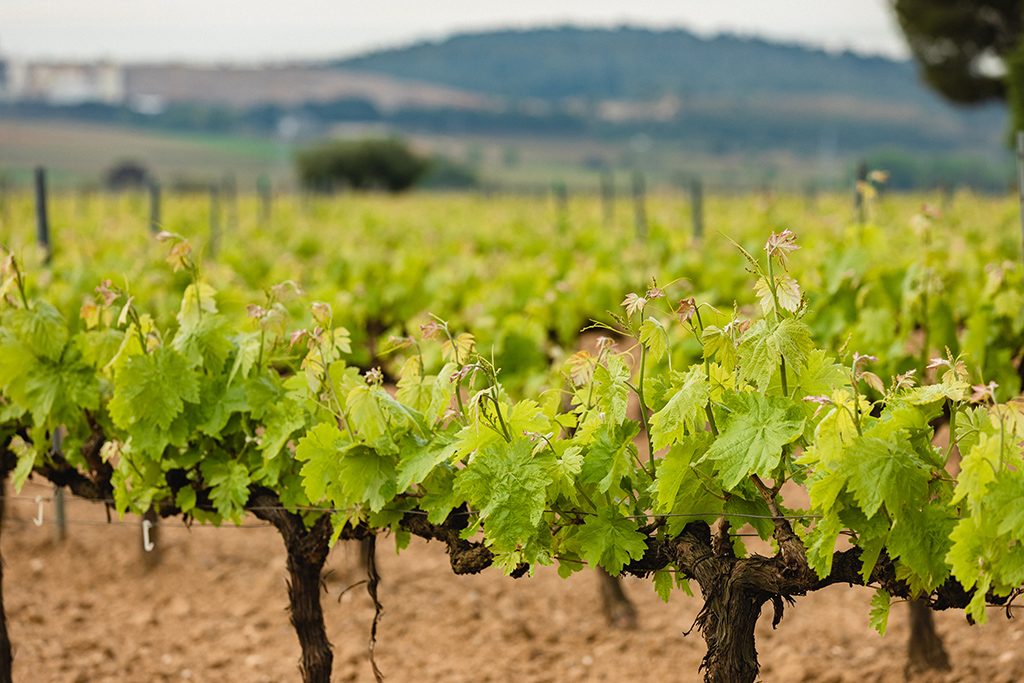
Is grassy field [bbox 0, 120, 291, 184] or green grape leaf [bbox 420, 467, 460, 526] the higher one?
green grape leaf [bbox 420, 467, 460, 526]

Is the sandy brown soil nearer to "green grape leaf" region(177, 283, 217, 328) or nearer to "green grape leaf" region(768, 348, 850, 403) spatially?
"green grape leaf" region(177, 283, 217, 328)

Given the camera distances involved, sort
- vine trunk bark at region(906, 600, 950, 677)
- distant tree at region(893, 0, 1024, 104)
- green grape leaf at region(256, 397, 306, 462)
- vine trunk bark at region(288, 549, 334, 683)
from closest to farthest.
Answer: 1. green grape leaf at region(256, 397, 306, 462)
2. vine trunk bark at region(288, 549, 334, 683)
3. vine trunk bark at region(906, 600, 950, 677)
4. distant tree at region(893, 0, 1024, 104)

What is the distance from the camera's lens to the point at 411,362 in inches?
102

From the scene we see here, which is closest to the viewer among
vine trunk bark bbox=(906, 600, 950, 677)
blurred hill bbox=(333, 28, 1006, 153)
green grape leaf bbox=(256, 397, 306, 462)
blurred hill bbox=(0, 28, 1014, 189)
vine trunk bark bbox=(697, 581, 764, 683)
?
vine trunk bark bbox=(697, 581, 764, 683)

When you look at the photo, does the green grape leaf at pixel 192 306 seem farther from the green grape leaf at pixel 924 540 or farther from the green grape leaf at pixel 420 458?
the green grape leaf at pixel 924 540

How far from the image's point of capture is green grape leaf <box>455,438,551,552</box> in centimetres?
214

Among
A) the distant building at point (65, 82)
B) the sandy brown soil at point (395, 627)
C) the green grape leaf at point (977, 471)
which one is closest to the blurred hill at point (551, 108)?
the distant building at point (65, 82)

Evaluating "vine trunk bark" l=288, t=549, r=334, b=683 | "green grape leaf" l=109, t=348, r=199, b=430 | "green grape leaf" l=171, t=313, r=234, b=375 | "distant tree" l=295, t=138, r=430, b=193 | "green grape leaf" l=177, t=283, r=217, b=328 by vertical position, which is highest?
"green grape leaf" l=177, t=283, r=217, b=328

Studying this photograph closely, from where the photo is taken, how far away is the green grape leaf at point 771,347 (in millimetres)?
1995

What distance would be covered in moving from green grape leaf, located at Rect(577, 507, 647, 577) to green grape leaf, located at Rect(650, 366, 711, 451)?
9.9 inches

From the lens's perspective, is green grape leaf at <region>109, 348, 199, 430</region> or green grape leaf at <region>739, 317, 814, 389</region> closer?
green grape leaf at <region>739, 317, 814, 389</region>

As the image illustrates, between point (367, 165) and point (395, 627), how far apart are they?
40374 millimetres

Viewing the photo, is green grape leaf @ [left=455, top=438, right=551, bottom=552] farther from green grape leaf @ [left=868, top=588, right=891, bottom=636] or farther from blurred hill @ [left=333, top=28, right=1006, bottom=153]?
blurred hill @ [left=333, top=28, right=1006, bottom=153]

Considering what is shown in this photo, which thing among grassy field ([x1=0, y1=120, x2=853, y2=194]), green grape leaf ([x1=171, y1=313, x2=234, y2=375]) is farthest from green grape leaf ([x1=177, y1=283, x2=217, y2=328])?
grassy field ([x1=0, y1=120, x2=853, y2=194])
